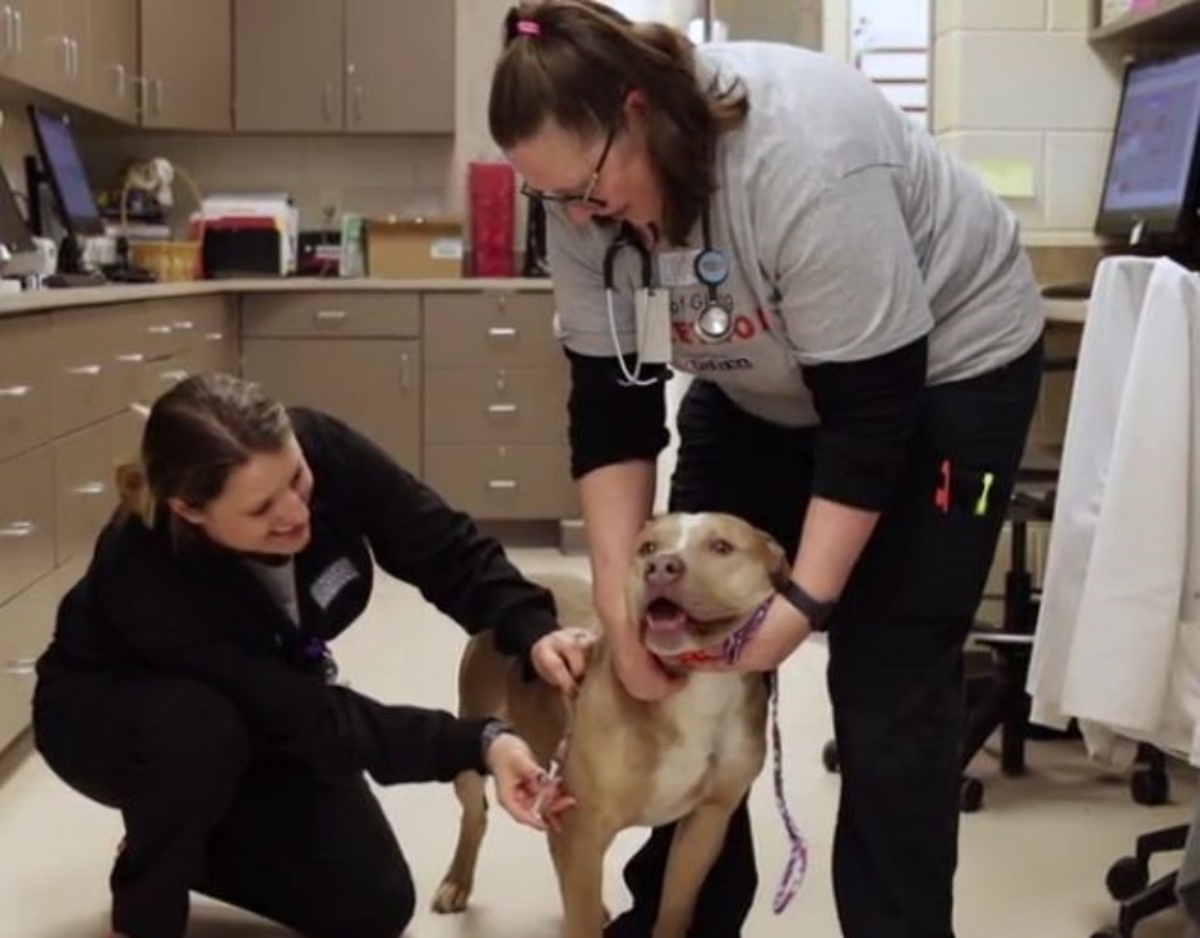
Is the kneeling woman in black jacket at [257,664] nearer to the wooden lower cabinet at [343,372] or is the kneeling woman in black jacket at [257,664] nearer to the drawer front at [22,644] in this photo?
the drawer front at [22,644]

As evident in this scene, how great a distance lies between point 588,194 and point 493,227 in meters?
4.64

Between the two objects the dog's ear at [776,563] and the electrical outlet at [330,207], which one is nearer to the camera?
the dog's ear at [776,563]

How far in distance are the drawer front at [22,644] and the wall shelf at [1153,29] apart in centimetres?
249

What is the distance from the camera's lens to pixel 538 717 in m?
2.33

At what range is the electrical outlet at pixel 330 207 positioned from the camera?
21.6 feet

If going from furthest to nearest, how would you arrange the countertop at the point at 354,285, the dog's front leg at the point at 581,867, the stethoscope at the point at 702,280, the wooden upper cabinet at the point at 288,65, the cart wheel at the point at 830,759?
the wooden upper cabinet at the point at 288,65
the countertop at the point at 354,285
the cart wheel at the point at 830,759
the dog's front leg at the point at 581,867
the stethoscope at the point at 702,280

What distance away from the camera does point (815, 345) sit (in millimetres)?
1731

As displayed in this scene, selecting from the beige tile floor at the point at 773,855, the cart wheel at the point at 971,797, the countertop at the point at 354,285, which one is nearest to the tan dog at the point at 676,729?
the beige tile floor at the point at 773,855

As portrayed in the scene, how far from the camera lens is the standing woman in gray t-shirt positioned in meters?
1.69

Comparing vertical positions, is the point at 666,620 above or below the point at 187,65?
below

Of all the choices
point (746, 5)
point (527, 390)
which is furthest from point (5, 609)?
point (746, 5)

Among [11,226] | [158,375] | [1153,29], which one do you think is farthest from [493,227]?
[1153,29]

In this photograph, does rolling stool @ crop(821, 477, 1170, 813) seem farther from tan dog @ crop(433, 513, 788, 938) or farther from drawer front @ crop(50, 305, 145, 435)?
drawer front @ crop(50, 305, 145, 435)

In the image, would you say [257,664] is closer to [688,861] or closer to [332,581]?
[332,581]
